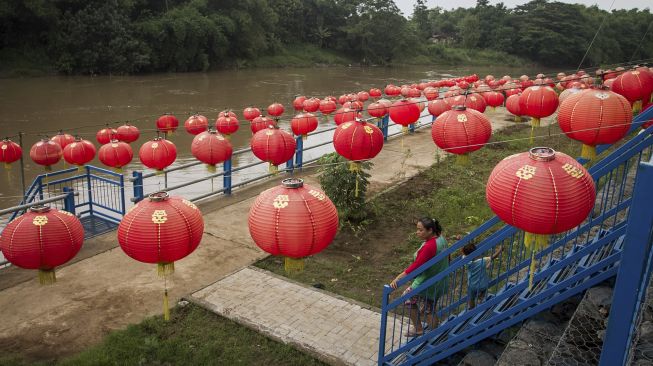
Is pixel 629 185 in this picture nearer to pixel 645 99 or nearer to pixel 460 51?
pixel 645 99

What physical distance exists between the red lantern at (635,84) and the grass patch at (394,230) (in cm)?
369

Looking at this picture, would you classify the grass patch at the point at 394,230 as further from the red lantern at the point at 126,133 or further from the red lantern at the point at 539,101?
the red lantern at the point at 126,133

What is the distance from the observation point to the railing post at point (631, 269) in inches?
127

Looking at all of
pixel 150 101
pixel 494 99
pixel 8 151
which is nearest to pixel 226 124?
pixel 8 151

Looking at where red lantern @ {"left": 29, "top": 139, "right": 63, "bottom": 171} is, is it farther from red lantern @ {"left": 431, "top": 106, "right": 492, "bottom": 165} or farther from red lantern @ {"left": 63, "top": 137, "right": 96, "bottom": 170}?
red lantern @ {"left": 431, "top": 106, "right": 492, "bottom": 165}

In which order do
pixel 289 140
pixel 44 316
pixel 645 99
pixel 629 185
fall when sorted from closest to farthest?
1. pixel 44 316
2. pixel 629 185
3. pixel 289 140
4. pixel 645 99

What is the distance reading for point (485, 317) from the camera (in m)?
5.26

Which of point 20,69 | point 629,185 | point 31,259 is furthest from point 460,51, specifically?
point 31,259

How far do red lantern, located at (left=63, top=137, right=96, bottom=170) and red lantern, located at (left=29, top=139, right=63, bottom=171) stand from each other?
0.15 meters

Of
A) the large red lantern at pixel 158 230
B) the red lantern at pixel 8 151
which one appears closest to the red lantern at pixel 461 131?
the large red lantern at pixel 158 230

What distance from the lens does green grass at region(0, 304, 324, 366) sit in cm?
577

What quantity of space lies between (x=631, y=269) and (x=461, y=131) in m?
4.71

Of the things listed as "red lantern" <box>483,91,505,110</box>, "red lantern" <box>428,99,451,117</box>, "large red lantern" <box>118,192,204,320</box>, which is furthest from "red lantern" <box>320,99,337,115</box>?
"large red lantern" <box>118,192,204,320</box>

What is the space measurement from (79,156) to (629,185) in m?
9.50
